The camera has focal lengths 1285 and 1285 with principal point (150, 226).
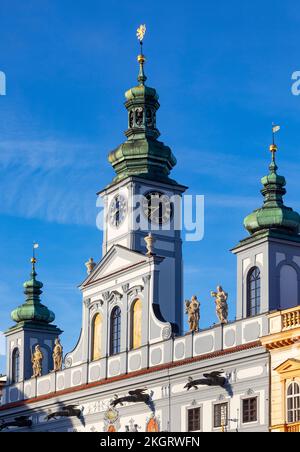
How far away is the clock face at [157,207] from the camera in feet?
215

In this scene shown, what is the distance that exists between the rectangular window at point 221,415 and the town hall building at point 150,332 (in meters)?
0.05

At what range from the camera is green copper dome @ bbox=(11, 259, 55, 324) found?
75.4 m

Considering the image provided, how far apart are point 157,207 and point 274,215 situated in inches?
459

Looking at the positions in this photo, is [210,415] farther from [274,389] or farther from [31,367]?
[31,367]

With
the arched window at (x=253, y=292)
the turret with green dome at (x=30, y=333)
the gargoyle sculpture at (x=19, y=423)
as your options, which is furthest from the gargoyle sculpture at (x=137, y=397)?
the turret with green dome at (x=30, y=333)

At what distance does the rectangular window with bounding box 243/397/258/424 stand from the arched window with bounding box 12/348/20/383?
24843 millimetres

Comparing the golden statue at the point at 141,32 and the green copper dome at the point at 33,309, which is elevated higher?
the golden statue at the point at 141,32

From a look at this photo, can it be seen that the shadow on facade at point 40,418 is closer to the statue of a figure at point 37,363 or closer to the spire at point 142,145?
the statue of a figure at point 37,363

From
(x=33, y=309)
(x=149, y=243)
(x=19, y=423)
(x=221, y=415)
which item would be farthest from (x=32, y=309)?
(x=221, y=415)

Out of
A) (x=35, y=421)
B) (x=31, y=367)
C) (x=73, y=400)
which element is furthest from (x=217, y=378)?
(x=31, y=367)

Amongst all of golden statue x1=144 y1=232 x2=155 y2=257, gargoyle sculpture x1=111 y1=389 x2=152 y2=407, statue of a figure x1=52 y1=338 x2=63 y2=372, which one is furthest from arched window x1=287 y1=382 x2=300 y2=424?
statue of a figure x1=52 y1=338 x2=63 y2=372

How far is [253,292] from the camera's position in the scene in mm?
55188

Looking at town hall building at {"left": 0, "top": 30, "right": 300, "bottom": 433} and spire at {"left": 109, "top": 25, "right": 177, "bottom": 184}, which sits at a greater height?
spire at {"left": 109, "top": 25, "right": 177, "bottom": 184}

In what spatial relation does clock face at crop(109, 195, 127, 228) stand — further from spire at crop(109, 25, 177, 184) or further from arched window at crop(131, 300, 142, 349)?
arched window at crop(131, 300, 142, 349)
